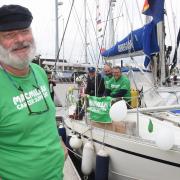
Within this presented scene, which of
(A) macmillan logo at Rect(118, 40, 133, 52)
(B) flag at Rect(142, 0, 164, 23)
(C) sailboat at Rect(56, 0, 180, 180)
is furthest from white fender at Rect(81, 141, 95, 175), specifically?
(B) flag at Rect(142, 0, 164, 23)

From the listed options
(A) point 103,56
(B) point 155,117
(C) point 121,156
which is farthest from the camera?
(A) point 103,56

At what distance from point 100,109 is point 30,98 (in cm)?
312

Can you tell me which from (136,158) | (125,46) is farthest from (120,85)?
(136,158)

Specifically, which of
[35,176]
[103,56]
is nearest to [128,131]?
[35,176]

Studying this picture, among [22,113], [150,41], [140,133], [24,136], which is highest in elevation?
[150,41]

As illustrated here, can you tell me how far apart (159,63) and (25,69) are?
13.9ft

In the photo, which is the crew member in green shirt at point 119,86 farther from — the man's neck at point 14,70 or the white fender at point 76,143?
the man's neck at point 14,70

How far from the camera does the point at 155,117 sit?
4.76m

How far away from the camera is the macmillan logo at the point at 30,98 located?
1.68m

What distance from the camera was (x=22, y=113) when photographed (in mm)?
1676

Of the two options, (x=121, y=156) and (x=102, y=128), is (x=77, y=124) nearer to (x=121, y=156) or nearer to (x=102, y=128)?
(x=102, y=128)

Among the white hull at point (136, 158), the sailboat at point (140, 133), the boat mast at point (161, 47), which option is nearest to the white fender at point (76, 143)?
the sailboat at point (140, 133)

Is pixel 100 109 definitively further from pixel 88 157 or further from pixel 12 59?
pixel 12 59

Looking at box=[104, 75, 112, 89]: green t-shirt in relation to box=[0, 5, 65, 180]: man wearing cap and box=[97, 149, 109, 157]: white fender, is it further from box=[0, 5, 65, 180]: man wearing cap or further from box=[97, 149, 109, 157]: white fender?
box=[0, 5, 65, 180]: man wearing cap
